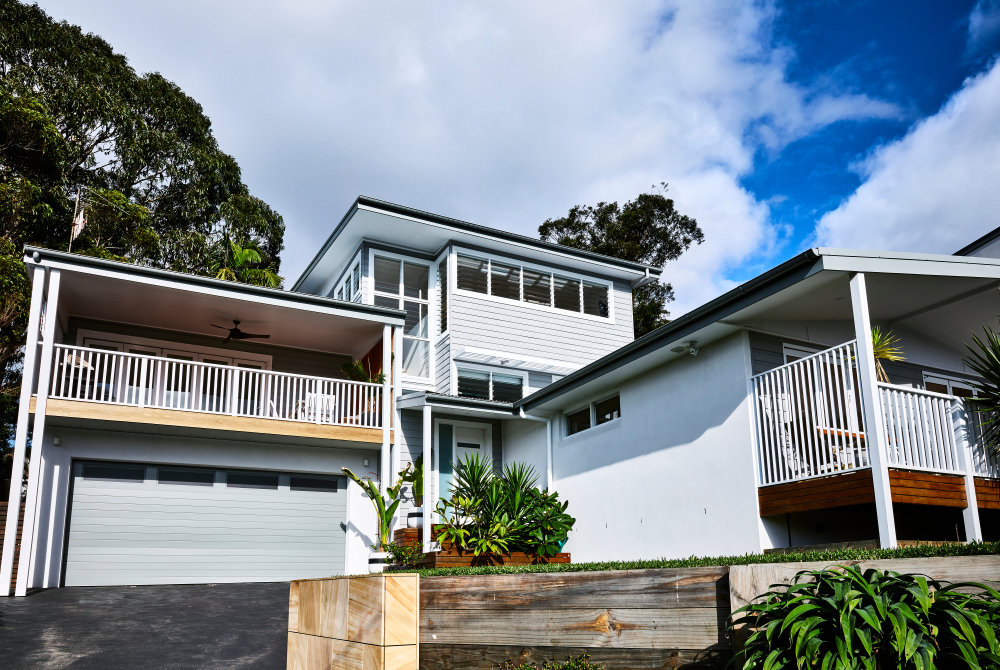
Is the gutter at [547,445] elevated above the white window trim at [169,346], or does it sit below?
below

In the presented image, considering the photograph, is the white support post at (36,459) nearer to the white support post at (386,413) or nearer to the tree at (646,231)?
the white support post at (386,413)

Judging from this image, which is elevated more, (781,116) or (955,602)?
(781,116)

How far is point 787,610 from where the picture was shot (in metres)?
3.39

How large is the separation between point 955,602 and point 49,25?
103 feet

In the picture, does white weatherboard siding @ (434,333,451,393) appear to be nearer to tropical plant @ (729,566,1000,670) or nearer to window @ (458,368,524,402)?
window @ (458,368,524,402)

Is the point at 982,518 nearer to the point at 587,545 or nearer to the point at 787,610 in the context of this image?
the point at 587,545

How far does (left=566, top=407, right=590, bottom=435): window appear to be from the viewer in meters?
13.2

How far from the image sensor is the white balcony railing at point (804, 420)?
8.05m

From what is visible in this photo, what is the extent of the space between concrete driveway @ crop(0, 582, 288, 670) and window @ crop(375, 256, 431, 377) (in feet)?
19.9

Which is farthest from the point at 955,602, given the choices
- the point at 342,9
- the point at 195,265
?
the point at 195,265

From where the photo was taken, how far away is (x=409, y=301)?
1641cm

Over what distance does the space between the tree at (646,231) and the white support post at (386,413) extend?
1761 centimetres

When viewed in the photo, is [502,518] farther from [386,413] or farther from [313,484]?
[313,484]

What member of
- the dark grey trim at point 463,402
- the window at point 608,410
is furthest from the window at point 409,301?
the window at point 608,410
